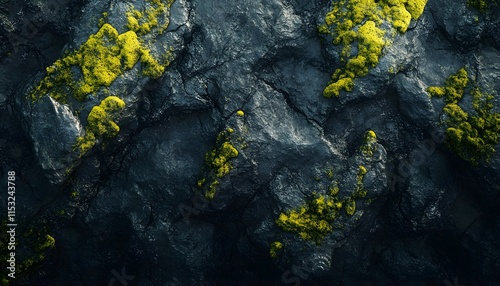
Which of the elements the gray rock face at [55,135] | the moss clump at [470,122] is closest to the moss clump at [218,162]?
the gray rock face at [55,135]

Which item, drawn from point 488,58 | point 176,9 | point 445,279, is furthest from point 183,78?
point 445,279

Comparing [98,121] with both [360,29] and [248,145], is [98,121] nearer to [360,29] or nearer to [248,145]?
[248,145]

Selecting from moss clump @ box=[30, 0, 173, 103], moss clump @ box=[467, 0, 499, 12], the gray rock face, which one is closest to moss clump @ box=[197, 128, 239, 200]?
moss clump @ box=[30, 0, 173, 103]

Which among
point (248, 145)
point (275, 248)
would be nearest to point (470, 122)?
point (248, 145)

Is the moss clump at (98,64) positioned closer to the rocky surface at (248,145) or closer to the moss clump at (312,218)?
the rocky surface at (248,145)

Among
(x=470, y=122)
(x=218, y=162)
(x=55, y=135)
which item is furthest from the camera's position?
(x=470, y=122)

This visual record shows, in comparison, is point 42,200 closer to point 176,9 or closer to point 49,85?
point 49,85
